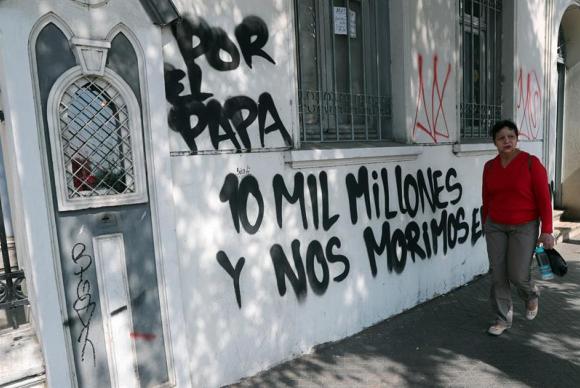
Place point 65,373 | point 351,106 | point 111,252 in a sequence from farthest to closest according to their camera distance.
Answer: point 351,106 < point 111,252 < point 65,373

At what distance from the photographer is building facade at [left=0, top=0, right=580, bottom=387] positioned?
2307mm

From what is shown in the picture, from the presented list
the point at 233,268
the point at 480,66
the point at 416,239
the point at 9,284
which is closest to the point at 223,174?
the point at 233,268

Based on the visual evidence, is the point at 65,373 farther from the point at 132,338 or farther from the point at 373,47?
the point at 373,47

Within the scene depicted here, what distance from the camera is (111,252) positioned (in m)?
2.51

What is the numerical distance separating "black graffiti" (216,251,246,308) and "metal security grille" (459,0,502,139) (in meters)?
3.72

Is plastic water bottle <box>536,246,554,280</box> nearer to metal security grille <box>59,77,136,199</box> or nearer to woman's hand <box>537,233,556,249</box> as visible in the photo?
woman's hand <box>537,233,556,249</box>

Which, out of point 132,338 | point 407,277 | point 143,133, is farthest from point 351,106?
point 132,338

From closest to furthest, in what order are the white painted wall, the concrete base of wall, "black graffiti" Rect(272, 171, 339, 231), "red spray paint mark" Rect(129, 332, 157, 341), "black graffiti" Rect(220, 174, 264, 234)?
the white painted wall, the concrete base of wall, "red spray paint mark" Rect(129, 332, 157, 341), "black graffiti" Rect(220, 174, 264, 234), "black graffiti" Rect(272, 171, 339, 231)

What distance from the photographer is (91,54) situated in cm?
234

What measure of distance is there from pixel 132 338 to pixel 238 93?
5.66 ft

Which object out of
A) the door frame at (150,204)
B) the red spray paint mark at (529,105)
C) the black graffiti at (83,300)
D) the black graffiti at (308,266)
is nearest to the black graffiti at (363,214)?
the black graffiti at (308,266)

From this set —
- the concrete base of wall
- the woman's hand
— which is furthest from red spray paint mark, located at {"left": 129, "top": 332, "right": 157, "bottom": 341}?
the woman's hand

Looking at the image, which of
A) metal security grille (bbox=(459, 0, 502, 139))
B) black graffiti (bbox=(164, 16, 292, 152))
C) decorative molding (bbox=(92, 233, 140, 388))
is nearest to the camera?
decorative molding (bbox=(92, 233, 140, 388))

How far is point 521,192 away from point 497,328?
4.04ft
